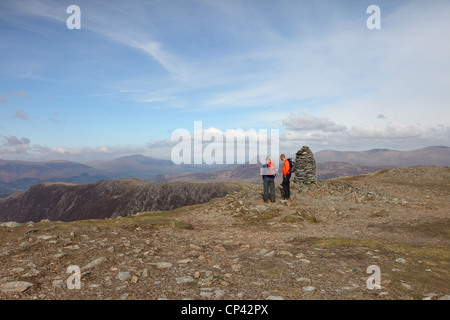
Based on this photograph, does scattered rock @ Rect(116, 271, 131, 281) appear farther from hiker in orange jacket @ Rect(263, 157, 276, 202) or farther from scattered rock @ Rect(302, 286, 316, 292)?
hiker in orange jacket @ Rect(263, 157, 276, 202)

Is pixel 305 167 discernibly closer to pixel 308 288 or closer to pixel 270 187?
pixel 270 187

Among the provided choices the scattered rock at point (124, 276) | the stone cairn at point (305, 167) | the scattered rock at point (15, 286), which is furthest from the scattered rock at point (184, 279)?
the stone cairn at point (305, 167)

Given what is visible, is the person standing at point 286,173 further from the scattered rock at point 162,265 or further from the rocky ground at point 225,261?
the scattered rock at point 162,265

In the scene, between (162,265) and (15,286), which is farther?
(162,265)

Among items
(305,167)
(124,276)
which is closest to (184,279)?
(124,276)

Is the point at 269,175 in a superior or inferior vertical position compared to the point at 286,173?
inferior

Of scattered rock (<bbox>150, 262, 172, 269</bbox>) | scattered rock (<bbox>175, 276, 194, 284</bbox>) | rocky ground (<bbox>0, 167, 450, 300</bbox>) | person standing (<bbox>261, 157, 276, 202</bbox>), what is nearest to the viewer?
rocky ground (<bbox>0, 167, 450, 300</bbox>)

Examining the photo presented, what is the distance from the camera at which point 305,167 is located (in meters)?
31.3

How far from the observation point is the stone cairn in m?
30.8

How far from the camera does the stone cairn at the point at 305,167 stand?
30.8 m

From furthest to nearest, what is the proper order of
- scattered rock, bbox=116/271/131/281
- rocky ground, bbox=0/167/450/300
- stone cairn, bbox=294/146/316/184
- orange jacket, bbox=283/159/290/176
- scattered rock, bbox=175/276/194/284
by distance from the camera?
stone cairn, bbox=294/146/316/184, orange jacket, bbox=283/159/290/176, scattered rock, bbox=116/271/131/281, scattered rock, bbox=175/276/194/284, rocky ground, bbox=0/167/450/300

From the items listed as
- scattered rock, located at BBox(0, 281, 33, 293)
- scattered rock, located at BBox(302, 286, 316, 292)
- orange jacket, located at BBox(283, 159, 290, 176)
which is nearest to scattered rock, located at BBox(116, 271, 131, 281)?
scattered rock, located at BBox(0, 281, 33, 293)

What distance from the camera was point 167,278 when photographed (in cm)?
750
